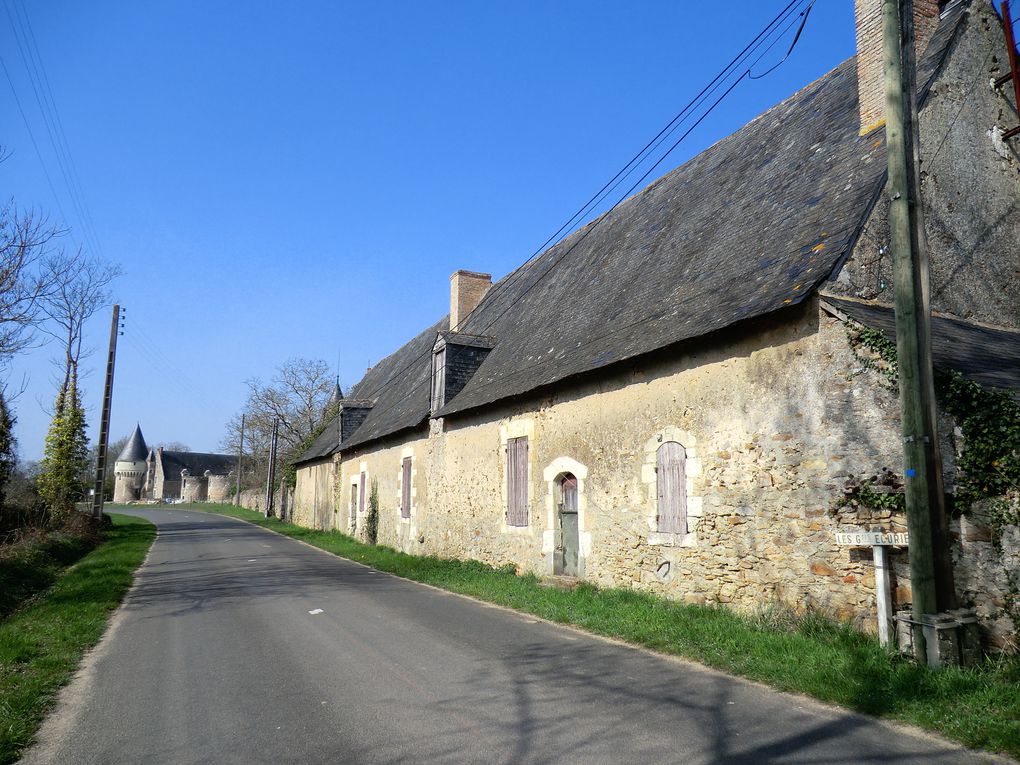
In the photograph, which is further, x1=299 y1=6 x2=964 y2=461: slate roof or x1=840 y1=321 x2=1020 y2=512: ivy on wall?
x1=299 y1=6 x2=964 y2=461: slate roof

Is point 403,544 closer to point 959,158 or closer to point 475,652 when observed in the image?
point 475,652

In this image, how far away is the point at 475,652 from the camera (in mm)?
7008

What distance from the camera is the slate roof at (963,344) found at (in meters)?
6.77

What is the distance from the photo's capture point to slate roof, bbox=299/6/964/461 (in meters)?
8.61

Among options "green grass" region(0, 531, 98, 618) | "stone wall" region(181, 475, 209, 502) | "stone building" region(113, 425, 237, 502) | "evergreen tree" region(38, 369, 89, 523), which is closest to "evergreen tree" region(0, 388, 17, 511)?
"green grass" region(0, 531, 98, 618)

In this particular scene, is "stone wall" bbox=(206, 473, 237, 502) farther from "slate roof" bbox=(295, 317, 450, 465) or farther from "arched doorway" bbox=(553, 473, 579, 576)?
"arched doorway" bbox=(553, 473, 579, 576)

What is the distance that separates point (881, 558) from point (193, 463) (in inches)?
4027

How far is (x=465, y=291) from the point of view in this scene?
2366 centimetres

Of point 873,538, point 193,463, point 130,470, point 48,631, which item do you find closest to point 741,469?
point 873,538

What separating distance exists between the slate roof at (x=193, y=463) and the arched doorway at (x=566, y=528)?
8981 cm

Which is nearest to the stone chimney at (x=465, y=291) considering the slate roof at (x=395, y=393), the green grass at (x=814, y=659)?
the slate roof at (x=395, y=393)

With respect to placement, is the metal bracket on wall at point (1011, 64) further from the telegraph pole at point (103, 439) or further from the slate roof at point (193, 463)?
the slate roof at point (193, 463)

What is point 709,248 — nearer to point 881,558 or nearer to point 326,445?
point 881,558

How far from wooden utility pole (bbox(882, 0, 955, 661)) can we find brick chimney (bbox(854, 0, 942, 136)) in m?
3.54
